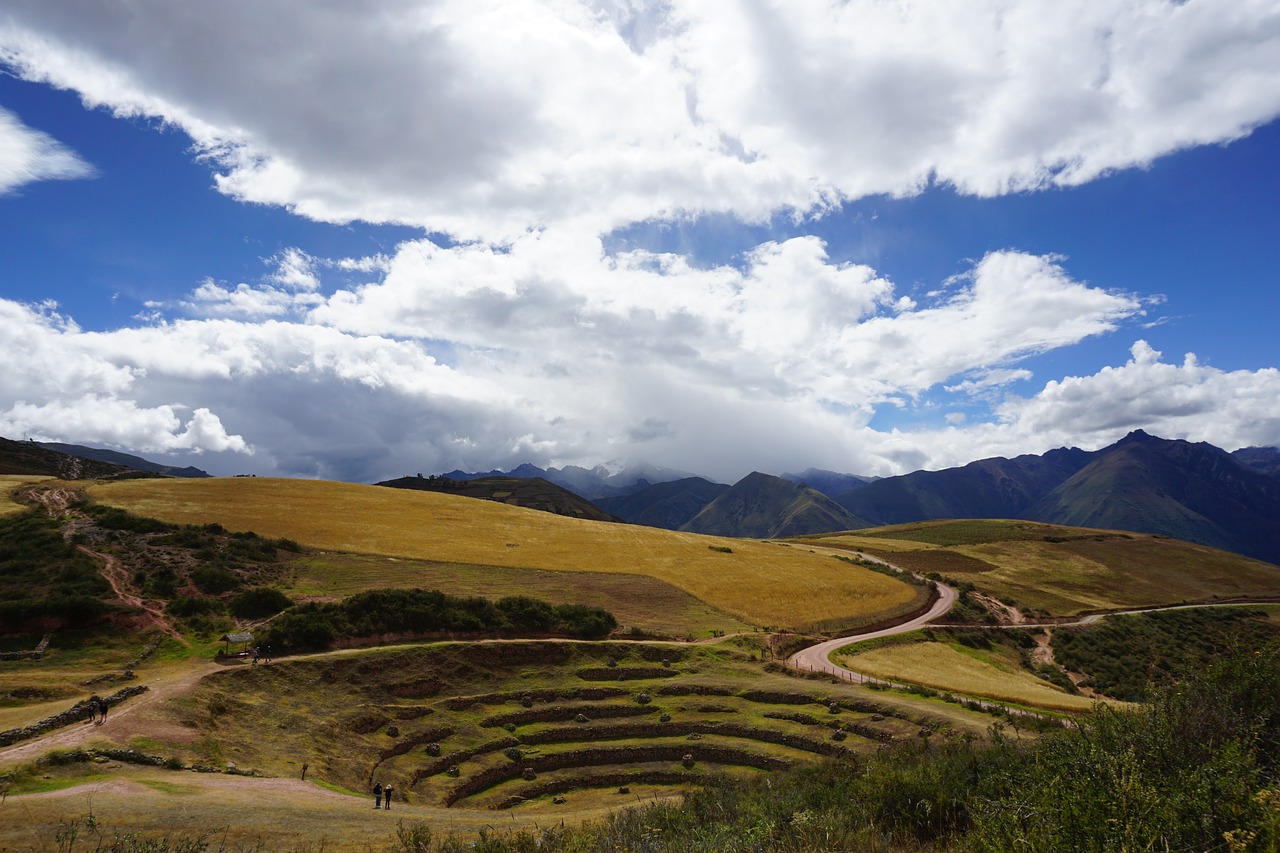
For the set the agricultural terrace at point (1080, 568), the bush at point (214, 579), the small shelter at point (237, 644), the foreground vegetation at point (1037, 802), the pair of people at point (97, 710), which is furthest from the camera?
the agricultural terrace at point (1080, 568)

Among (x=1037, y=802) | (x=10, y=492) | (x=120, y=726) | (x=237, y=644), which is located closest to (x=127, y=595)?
(x=237, y=644)

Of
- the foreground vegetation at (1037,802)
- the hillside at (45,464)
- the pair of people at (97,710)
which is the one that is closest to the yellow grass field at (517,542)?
the pair of people at (97,710)

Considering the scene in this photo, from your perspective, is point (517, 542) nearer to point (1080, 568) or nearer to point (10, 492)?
point (10, 492)

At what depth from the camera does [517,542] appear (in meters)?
79.4

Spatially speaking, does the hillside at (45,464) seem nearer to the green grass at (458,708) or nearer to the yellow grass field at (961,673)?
the green grass at (458,708)

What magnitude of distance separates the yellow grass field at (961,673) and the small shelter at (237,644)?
4359cm

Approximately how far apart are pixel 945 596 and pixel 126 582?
90377 millimetres

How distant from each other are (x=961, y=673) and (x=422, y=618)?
1717 inches

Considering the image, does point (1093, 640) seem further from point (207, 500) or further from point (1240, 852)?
point (207, 500)

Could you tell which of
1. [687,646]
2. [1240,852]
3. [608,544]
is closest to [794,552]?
[608,544]

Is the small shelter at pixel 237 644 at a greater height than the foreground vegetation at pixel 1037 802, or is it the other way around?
the foreground vegetation at pixel 1037 802

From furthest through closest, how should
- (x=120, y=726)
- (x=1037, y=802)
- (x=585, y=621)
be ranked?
(x=585, y=621) → (x=120, y=726) → (x=1037, y=802)

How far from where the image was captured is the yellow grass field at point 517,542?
66.4 meters

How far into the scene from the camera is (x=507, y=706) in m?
38.6
